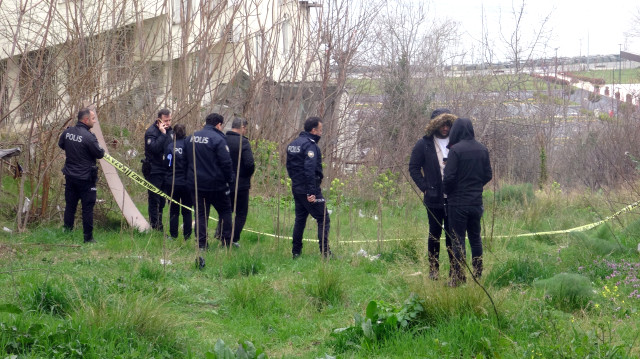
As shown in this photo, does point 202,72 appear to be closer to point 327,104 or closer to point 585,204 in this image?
point 327,104

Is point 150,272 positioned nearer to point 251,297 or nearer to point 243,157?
point 251,297

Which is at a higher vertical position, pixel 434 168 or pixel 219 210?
pixel 434 168

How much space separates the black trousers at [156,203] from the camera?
1027 centimetres

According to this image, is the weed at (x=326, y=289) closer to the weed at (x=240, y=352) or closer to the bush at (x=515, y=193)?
the weed at (x=240, y=352)

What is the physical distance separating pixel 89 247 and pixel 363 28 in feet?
30.5

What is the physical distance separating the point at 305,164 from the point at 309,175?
146 millimetres

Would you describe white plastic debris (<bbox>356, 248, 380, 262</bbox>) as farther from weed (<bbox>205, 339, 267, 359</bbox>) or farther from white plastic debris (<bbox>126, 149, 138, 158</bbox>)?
white plastic debris (<bbox>126, 149, 138, 158</bbox>)

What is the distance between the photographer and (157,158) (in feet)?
33.7

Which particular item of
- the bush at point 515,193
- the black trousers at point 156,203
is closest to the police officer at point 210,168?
the black trousers at point 156,203

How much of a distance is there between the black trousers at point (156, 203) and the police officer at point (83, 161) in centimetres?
102

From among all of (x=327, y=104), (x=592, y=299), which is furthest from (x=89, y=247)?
(x=327, y=104)

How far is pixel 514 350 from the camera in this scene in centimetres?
454

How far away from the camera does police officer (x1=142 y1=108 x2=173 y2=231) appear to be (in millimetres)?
10008

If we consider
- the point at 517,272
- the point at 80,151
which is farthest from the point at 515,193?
the point at 80,151
